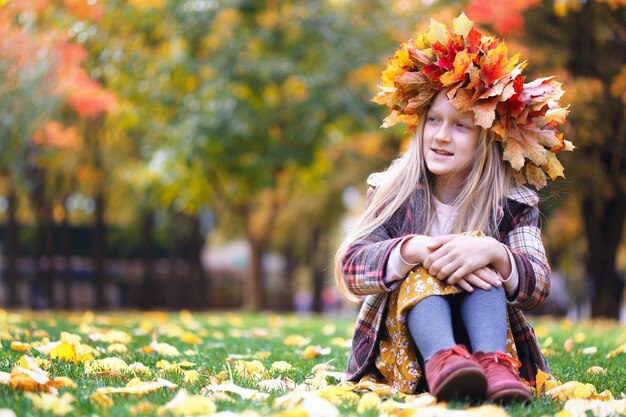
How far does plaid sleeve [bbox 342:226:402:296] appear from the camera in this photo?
265cm

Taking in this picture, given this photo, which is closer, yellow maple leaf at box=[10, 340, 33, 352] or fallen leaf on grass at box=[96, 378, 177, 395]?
fallen leaf on grass at box=[96, 378, 177, 395]

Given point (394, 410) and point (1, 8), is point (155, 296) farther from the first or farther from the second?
point (394, 410)

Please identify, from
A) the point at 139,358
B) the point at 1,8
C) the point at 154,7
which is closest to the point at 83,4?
the point at 154,7

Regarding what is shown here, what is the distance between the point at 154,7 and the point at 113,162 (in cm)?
455

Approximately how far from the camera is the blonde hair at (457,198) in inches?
114

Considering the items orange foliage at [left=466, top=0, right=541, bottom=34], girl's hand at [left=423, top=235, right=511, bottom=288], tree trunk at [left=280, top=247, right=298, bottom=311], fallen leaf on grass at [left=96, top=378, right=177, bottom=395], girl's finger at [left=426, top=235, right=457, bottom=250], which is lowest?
tree trunk at [left=280, top=247, right=298, bottom=311]

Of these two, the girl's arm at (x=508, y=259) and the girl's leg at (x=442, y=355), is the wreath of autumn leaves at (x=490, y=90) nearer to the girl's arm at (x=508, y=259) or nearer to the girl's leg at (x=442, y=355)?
the girl's arm at (x=508, y=259)

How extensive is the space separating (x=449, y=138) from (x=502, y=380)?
1.03 m

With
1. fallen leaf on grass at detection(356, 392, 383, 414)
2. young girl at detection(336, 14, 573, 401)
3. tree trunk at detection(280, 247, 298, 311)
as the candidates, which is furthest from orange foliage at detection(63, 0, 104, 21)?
tree trunk at detection(280, 247, 298, 311)

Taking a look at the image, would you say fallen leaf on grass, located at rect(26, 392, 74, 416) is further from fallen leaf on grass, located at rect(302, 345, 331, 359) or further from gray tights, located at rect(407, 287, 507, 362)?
fallen leaf on grass, located at rect(302, 345, 331, 359)

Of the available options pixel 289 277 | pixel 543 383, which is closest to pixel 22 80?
pixel 543 383

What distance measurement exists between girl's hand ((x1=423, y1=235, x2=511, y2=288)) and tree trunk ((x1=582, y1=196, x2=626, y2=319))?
9.48m

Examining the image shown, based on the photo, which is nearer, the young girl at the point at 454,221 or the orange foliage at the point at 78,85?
the young girl at the point at 454,221

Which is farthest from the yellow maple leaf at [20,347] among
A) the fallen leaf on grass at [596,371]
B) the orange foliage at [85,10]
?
the orange foliage at [85,10]
